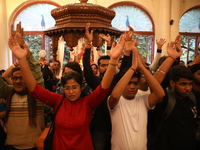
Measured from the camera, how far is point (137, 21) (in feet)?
25.0

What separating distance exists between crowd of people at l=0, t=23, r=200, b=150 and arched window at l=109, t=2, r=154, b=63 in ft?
19.6

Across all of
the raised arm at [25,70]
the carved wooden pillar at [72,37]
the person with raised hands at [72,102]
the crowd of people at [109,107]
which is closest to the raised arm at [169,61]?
the crowd of people at [109,107]

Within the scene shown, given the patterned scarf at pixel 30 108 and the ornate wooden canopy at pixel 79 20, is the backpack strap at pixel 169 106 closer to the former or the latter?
the patterned scarf at pixel 30 108

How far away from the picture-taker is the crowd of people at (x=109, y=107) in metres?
1.45

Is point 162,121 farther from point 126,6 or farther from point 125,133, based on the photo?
point 126,6

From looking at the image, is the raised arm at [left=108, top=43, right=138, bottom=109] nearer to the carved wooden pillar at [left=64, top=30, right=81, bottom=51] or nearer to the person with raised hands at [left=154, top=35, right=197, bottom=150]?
the person with raised hands at [left=154, top=35, right=197, bottom=150]

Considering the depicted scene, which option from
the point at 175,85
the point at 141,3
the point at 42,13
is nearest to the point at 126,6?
the point at 141,3

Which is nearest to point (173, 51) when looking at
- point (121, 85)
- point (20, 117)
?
point (121, 85)

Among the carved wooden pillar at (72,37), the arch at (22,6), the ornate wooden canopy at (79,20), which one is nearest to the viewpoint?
the ornate wooden canopy at (79,20)

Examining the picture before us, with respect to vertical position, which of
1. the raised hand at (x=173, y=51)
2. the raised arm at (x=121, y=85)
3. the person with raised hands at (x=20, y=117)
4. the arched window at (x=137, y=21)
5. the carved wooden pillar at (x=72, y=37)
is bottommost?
the person with raised hands at (x=20, y=117)

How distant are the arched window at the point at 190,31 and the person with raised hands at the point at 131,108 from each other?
709 centimetres

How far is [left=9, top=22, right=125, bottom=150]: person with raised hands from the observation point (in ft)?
4.64

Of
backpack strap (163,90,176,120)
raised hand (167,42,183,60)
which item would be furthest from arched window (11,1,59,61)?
backpack strap (163,90,176,120)

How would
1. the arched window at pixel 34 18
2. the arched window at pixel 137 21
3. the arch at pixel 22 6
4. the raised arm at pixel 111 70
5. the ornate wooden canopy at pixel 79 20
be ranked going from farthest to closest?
the arched window at pixel 137 21 → the arched window at pixel 34 18 → the arch at pixel 22 6 → the ornate wooden canopy at pixel 79 20 → the raised arm at pixel 111 70
